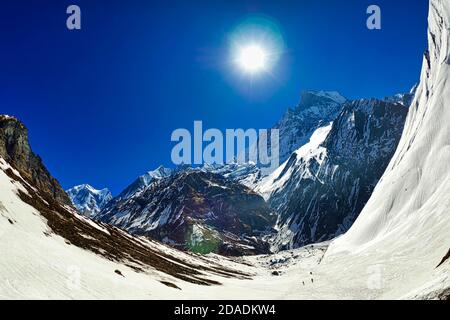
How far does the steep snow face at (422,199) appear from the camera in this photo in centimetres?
4575

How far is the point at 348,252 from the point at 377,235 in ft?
35.0

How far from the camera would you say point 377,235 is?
7331cm

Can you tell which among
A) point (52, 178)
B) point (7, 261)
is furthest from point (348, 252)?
point (52, 178)

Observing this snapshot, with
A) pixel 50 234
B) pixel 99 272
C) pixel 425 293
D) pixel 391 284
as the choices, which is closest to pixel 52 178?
pixel 50 234

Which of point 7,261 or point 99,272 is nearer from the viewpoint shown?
point 7,261

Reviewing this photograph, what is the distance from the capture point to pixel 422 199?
2456 inches

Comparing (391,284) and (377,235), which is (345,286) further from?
(377,235)

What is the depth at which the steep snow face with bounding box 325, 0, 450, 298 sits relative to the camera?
150ft
